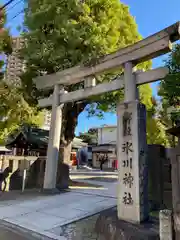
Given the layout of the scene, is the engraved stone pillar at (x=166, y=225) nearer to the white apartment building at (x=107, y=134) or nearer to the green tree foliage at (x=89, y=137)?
the white apartment building at (x=107, y=134)

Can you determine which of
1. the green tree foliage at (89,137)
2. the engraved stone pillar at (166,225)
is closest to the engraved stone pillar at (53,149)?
the engraved stone pillar at (166,225)

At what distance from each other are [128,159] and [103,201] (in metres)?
3.29

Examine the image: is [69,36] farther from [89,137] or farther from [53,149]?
[89,137]

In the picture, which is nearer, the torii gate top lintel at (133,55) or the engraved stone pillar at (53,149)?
the torii gate top lintel at (133,55)

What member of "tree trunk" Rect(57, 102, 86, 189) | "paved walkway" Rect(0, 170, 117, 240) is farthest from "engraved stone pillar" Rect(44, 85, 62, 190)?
"tree trunk" Rect(57, 102, 86, 189)

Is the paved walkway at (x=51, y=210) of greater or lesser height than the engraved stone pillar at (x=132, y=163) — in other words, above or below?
below

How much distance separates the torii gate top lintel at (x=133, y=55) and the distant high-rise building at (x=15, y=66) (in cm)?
515

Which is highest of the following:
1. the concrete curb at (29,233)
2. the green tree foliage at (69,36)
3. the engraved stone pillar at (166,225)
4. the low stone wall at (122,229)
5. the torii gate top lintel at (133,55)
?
the green tree foliage at (69,36)

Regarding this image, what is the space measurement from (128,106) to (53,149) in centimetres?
494

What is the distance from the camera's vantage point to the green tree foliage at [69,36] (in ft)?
34.3

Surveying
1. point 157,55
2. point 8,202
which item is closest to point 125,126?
point 157,55

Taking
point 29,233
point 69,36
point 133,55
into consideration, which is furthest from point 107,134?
point 29,233

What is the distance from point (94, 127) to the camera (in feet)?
141

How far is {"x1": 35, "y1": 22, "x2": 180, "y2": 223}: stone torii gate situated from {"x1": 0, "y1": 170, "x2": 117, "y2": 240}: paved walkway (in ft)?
4.68
